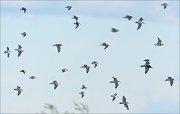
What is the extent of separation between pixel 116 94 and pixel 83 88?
7440mm

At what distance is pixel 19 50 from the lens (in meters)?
115

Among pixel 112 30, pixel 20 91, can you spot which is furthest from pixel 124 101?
pixel 20 91

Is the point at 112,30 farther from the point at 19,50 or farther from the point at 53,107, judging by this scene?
the point at 53,107

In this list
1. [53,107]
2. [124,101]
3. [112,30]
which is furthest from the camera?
[112,30]

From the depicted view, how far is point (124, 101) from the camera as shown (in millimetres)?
102938

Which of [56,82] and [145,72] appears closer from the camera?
[145,72]

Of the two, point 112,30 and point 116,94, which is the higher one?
point 112,30

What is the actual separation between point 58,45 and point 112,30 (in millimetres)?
11592

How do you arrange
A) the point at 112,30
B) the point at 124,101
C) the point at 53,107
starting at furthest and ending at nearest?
the point at 112,30 → the point at 124,101 → the point at 53,107

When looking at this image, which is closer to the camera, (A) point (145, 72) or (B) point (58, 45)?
(A) point (145, 72)

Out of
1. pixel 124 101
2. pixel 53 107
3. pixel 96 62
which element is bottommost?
pixel 53 107

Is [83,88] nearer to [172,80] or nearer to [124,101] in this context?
[124,101]

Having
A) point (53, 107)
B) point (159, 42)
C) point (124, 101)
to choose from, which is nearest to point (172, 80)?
point (159, 42)

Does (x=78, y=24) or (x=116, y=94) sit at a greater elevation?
(x=78, y=24)
